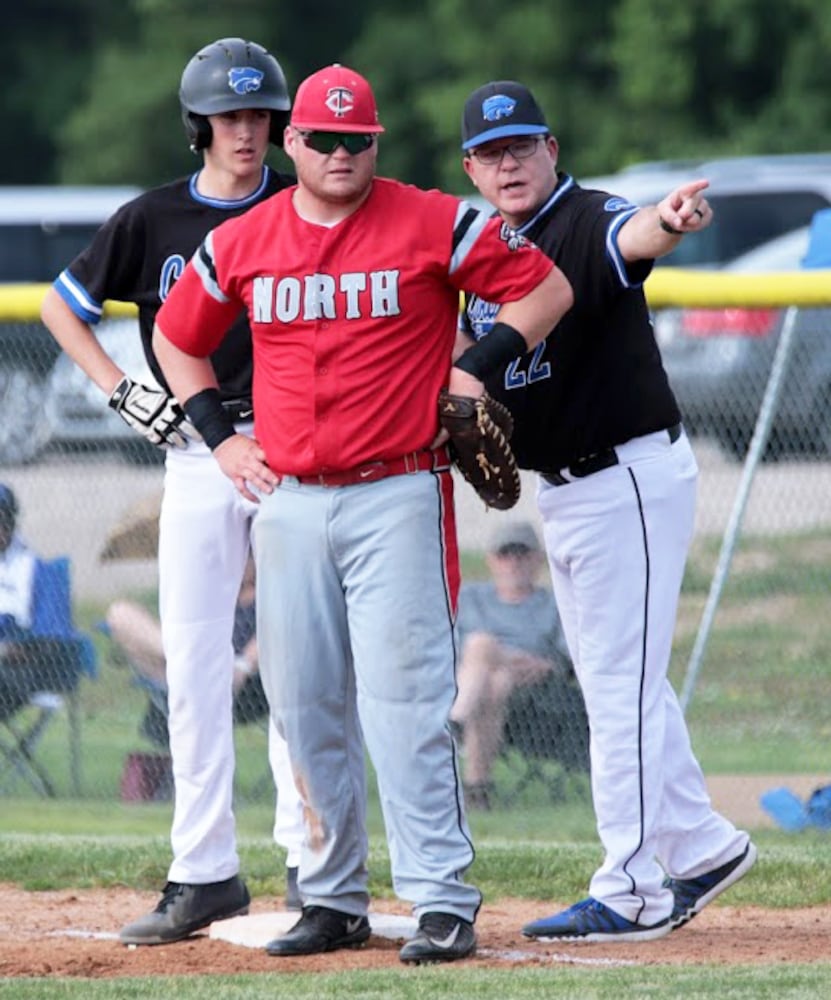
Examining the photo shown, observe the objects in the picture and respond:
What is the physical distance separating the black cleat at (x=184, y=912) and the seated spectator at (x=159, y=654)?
1.94 meters

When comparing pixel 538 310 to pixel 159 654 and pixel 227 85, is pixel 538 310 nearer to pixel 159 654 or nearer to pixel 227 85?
pixel 227 85

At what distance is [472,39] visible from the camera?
84.6 feet

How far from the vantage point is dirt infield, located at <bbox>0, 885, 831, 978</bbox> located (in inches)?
210

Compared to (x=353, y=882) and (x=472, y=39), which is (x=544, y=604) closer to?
(x=353, y=882)

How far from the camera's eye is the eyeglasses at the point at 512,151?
18.0ft

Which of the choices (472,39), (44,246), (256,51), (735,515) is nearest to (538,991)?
(256,51)

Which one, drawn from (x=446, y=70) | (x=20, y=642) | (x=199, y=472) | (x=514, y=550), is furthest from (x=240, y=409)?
(x=446, y=70)

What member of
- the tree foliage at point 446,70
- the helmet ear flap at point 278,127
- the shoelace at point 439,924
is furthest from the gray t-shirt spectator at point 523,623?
the tree foliage at point 446,70

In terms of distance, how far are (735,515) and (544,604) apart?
0.74 m

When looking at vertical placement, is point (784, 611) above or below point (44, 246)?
below

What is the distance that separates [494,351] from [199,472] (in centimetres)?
100

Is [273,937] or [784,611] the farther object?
[784,611]

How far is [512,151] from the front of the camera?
550 centimetres

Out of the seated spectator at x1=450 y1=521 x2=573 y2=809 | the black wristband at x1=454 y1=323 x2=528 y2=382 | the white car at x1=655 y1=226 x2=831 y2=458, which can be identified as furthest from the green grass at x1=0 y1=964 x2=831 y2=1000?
the white car at x1=655 y1=226 x2=831 y2=458
